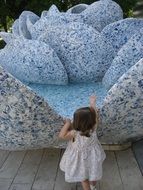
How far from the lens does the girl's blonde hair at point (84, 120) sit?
2701mm

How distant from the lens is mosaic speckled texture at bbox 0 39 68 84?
431 cm

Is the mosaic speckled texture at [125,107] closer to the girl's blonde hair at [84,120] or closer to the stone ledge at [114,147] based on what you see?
the girl's blonde hair at [84,120]

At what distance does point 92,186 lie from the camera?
2.98 metres

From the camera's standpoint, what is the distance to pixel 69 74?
4.55m

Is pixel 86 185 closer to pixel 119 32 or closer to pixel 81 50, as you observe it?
pixel 81 50

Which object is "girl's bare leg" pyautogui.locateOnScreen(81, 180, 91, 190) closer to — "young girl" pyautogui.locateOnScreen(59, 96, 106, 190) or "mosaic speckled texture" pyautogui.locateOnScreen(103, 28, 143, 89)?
"young girl" pyautogui.locateOnScreen(59, 96, 106, 190)

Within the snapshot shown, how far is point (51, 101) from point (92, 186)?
132cm

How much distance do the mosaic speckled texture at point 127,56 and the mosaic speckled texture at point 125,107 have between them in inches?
31.1

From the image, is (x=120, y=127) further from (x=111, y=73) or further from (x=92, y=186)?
(x=111, y=73)

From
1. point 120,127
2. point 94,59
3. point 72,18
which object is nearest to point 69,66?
point 94,59

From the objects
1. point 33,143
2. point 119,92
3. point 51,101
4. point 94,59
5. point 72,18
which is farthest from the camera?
point 72,18

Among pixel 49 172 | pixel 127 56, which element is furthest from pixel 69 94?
pixel 49 172

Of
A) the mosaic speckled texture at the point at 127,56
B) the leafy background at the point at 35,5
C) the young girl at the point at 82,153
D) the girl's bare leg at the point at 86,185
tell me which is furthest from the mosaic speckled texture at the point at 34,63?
the leafy background at the point at 35,5

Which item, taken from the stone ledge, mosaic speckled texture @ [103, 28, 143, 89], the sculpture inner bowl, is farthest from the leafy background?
the stone ledge
